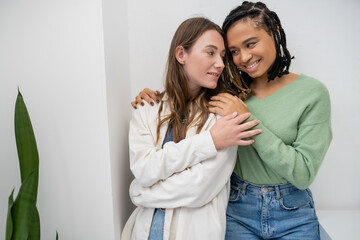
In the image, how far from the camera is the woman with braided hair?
1.15 meters

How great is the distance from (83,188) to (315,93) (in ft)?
3.63

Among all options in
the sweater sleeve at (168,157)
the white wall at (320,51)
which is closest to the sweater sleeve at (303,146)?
the sweater sleeve at (168,157)

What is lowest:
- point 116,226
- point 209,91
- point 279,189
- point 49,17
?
point 116,226

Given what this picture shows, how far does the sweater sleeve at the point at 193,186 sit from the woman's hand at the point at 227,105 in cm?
16

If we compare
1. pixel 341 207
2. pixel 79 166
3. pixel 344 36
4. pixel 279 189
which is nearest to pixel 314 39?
pixel 344 36

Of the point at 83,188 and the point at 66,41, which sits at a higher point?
the point at 66,41

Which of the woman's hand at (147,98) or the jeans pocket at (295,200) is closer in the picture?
the jeans pocket at (295,200)

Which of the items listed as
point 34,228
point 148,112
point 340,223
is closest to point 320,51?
point 340,223

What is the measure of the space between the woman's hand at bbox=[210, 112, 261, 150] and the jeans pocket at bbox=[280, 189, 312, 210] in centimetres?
34

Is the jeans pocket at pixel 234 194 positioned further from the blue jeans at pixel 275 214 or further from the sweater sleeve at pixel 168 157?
the sweater sleeve at pixel 168 157

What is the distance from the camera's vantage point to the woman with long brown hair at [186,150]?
1110 mm

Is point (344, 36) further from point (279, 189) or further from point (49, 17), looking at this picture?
point (49, 17)

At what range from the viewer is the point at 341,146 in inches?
63.4

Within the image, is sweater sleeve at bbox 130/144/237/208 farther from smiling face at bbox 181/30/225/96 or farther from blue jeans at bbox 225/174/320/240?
smiling face at bbox 181/30/225/96
